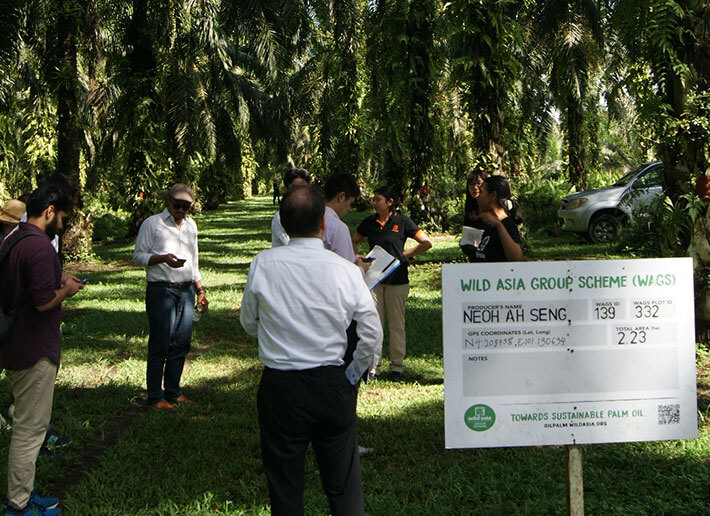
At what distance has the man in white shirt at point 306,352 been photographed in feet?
10.7

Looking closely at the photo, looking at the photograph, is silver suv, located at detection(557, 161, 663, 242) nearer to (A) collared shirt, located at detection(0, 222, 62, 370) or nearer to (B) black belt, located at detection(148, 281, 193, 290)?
(B) black belt, located at detection(148, 281, 193, 290)

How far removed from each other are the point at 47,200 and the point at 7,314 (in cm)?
69

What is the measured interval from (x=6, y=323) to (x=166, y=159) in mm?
15771

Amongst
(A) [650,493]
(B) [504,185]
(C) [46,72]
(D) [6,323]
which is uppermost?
(C) [46,72]

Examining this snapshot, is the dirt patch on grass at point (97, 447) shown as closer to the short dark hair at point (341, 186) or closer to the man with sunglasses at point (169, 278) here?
the man with sunglasses at point (169, 278)

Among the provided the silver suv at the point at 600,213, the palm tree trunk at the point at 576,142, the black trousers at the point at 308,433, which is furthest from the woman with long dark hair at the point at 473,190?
the palm tree trunk at the point at 576,142

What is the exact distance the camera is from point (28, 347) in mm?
4184

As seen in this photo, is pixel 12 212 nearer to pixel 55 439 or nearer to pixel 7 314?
pixel 7 314

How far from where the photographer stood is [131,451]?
18.2ft

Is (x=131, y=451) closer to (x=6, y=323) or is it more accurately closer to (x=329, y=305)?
(x=6, y=323)

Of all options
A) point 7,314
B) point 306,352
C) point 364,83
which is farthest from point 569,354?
point 364,83

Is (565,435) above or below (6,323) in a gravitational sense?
below

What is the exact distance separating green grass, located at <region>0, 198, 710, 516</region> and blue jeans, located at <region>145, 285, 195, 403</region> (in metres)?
0.30

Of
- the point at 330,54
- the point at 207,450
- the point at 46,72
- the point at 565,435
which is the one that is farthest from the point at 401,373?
the point at 330,54
